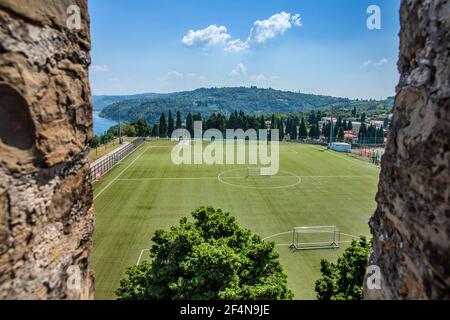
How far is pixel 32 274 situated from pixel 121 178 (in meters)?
31.5

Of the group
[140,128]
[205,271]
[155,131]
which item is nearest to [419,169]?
[205,271]

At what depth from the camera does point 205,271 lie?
9.89 metres

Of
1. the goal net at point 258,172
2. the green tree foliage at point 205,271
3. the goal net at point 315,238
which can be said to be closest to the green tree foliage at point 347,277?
the green tree foliage at point 205,271

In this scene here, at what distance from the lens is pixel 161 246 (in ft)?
36.5

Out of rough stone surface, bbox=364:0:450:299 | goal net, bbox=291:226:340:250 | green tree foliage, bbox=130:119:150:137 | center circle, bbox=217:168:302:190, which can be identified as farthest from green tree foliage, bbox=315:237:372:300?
green tree foliage, bbox=130:119:150:137

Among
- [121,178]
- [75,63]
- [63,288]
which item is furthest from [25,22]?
[121,178]

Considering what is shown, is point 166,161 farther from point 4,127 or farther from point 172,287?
point 4,127

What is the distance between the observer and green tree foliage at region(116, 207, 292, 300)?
31.9 feet

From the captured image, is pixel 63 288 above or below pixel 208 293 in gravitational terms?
above

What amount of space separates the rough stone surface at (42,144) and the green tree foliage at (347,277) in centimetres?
792

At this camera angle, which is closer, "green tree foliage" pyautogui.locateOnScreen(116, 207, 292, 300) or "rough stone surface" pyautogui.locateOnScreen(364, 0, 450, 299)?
"rough stone surface" pyautogui.locateOnScreen(364, 0, 450, 299)

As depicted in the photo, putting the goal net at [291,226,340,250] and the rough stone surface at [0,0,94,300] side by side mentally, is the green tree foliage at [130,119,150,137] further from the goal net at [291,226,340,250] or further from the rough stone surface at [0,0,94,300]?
the rough stone surface at [0,0,94,300]

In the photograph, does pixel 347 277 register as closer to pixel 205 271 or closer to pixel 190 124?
pixel 205 271

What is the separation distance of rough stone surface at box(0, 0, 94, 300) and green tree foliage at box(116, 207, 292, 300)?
15.9 feet
